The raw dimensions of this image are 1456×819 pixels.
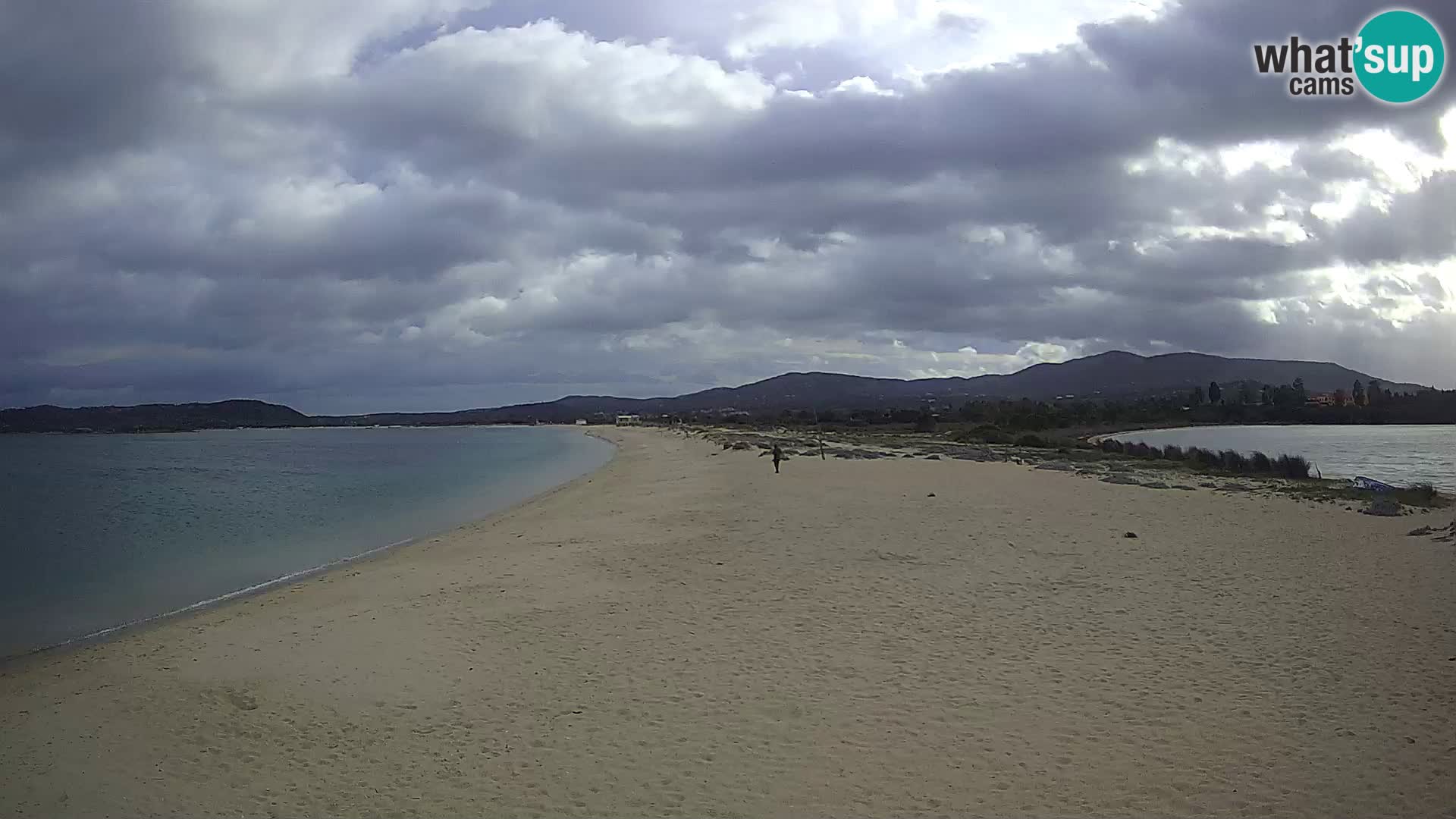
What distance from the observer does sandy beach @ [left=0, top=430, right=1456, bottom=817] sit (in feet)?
17.9

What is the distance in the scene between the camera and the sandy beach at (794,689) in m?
5.46

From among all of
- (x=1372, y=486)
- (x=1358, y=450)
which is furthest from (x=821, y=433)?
(x=1372, y=486)

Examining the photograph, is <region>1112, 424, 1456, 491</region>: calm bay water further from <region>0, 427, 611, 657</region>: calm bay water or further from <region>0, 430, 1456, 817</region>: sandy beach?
<region>0, 427, 611, 657</region>: calm bay water

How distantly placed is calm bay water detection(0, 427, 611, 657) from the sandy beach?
2934 mm

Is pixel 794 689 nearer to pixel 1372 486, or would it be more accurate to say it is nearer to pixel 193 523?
pixel 1372 486

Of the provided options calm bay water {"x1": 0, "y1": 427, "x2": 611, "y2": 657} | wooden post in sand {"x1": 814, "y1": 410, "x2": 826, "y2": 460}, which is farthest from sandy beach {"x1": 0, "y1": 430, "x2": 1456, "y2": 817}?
wooden post in sand {"x1": 814, "y1": 410, "x2": 826, "y2": 460}

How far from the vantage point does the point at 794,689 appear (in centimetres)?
720

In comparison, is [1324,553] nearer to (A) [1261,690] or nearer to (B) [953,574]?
(B) [953,574]

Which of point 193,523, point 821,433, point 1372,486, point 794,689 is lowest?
point 193,523

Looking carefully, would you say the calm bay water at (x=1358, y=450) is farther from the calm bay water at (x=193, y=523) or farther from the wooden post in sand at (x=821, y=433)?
the calm bay water at (x=193, y=523)

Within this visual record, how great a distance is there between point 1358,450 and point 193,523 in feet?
206

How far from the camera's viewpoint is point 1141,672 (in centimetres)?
731

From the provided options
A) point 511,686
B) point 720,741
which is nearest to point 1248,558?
point 720,741

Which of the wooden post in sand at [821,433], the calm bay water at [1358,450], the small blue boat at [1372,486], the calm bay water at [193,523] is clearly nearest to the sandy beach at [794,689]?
the calm bay water at [193,523]
